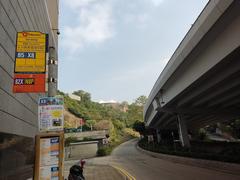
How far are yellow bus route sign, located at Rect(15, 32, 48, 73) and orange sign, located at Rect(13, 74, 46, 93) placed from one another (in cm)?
16

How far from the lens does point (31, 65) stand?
699 cm

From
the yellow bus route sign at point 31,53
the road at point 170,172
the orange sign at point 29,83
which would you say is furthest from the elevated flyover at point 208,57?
the orange sign at point 29,83

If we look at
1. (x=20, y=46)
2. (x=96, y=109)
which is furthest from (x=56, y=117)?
(x=96, y=109)

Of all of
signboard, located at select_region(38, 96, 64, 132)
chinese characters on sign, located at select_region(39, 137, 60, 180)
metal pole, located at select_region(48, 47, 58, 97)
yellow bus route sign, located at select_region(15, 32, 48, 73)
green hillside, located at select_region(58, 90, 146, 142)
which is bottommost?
chinese characters on sign, located at select_region(39, 137, 60, 180)

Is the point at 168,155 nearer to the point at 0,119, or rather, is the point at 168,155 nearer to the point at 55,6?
the point at 55,6

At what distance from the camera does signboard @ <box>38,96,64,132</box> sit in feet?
16.8

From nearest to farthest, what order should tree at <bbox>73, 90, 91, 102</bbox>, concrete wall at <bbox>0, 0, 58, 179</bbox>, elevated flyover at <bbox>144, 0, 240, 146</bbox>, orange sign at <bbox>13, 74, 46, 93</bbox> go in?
1. orange sign at <bbox>13, 74, 46, 93</bbox>
2. concrete wall at <bbox>0, 0, 58, 179</bbox>
3. elevated flyover at <bbox>144, 0, 240, 146</bbox>
4. tree at <bbox>73, 90, 91, 102</bbox>

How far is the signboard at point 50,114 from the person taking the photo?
5.13 meters

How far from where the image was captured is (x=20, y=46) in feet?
23.7

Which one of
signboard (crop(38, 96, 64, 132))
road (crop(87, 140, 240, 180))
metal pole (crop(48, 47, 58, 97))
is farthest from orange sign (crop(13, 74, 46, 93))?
road (crop(87, 140, 240, 180))

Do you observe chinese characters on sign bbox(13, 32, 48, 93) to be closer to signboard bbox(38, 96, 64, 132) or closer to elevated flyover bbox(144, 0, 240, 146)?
signboard bbox(38, 96, 64, 132)

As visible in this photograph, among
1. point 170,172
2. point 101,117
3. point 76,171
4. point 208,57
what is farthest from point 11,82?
point 101,117

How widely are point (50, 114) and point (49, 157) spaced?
0.90 m

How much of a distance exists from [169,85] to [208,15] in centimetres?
1348
